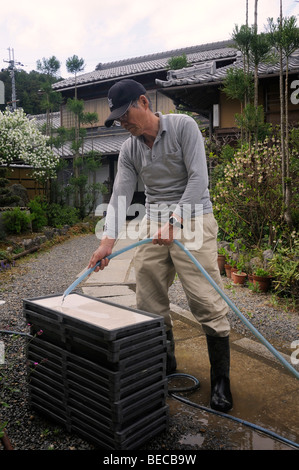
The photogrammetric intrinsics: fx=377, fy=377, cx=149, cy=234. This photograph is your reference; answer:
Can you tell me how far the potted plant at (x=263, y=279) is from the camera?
5.39m

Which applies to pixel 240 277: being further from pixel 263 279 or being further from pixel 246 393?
pixel 246 393

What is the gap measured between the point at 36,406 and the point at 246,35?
22.7ft

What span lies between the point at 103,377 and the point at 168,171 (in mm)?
1463

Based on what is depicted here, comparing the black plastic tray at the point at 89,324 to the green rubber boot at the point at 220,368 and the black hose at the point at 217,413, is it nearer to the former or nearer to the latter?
the green rubber boot at the point at 220,368

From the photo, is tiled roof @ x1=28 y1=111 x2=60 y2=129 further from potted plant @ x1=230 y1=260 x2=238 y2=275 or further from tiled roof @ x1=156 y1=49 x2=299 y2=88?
potted plant @ x1=230 y1=260 x2=238 y2=275

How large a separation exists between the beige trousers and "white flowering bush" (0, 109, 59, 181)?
35.7 ft

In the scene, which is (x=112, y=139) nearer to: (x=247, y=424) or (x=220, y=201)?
(x=220, y=201)

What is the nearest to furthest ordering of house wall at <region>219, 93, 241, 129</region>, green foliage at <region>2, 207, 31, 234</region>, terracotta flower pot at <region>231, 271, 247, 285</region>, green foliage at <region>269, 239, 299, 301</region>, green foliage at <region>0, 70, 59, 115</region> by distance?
green foliage at <region>269, 239, 299, 301</region> < terracotta flower pot at <region>231, 271, 247, 285</region> < green foliage at <region>2, 207, 31, 234</region> < house wall at <region>219, 93, 241, 129</region> < green foliage at <region>0, 70, 59, 115</region>

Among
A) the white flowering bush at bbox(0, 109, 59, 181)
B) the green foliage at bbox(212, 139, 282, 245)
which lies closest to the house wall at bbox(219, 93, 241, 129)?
the green foliage at bbox(212, 139, 282, 245)

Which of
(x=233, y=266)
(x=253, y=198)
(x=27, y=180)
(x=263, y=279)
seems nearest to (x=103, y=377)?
(x=263, y=279)

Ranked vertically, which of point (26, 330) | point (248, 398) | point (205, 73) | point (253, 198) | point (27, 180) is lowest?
point (248, 398)

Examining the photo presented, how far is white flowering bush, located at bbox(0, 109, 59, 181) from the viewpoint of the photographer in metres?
12.8

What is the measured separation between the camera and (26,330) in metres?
3.94

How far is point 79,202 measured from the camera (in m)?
15.0
